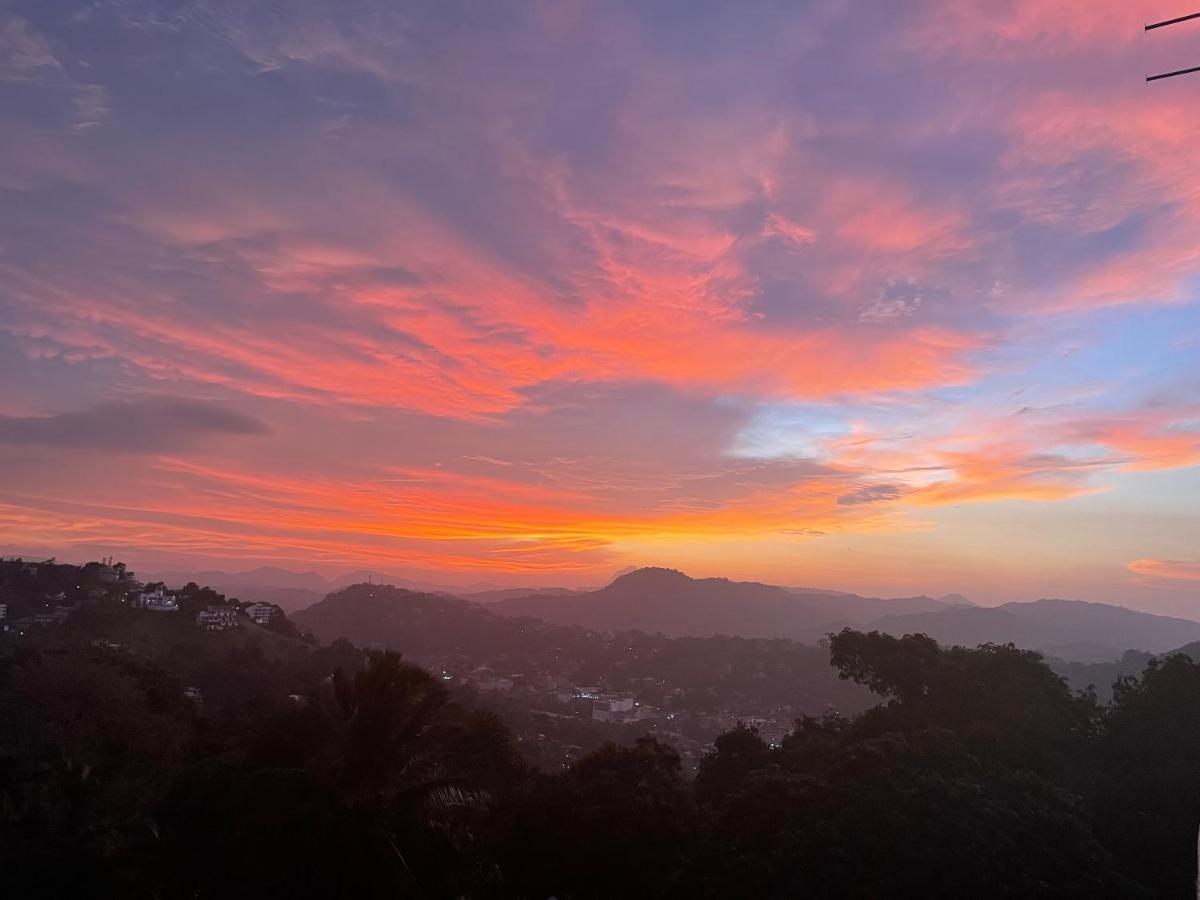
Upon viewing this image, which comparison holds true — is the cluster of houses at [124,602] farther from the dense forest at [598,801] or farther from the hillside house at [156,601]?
the dense forest at [598,801]

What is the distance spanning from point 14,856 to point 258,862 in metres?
5.44

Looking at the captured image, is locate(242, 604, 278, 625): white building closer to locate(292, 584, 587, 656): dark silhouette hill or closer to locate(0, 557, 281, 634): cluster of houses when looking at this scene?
locate(0, 557, 281, 634): cluster of houses

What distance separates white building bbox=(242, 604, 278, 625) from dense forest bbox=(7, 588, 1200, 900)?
220ft

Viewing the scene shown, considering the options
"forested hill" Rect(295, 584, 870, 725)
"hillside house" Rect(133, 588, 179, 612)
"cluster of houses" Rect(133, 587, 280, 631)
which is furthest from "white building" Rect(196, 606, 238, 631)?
"forested hill" Rect(295, 584, 870, 725)

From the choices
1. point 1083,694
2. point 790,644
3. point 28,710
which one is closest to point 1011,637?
point 790,644

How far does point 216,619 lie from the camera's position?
7750 centimetres

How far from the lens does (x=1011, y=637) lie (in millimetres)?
179500

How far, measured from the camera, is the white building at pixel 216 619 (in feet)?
241

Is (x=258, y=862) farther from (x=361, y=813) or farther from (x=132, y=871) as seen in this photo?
(x=132, y=871)

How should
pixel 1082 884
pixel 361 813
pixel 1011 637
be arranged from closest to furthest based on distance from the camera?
pixel 361 813 < pixel 1082 884 < pixel 1011 637

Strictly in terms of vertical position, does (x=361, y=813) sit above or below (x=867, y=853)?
above

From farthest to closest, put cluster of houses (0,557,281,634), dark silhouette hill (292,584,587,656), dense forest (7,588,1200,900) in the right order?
1. dark silhouette hill (292,584,587,656)
2. cluster of houses (0,557,281,634)
3. dense forest (7,588,1200,900)

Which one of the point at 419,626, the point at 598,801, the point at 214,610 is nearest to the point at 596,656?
the point at 419,626

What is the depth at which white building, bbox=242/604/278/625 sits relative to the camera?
89938 millimetres
